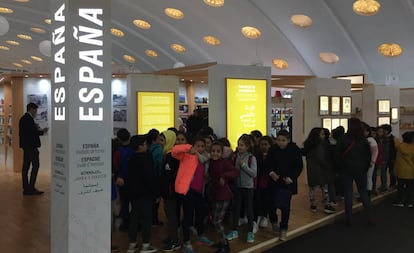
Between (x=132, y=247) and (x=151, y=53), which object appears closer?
(x=132, y=247)

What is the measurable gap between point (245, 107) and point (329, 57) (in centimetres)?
1053

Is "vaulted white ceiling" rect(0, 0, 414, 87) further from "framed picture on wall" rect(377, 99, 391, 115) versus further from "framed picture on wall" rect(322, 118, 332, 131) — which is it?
"framed picture on wall" rect(322, 118, 332, 131)

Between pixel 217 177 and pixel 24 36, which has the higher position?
pixel 24 36

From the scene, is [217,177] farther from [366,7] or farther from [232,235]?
[366,7]

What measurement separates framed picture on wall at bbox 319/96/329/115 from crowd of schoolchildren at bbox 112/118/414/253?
300 cm

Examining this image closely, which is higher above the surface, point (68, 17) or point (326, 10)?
point (326, 10)

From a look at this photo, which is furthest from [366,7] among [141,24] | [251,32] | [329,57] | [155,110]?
[141,24]

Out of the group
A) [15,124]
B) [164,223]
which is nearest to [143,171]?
[164,223]

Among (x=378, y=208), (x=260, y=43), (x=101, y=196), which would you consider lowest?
(x=378, y=208)

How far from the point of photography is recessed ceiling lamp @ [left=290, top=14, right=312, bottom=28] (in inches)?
552

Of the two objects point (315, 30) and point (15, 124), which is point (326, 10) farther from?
point (15, 124)

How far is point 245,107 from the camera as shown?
20.5 feet

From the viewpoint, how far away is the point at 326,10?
13.2 metres

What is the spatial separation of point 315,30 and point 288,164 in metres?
11.2
